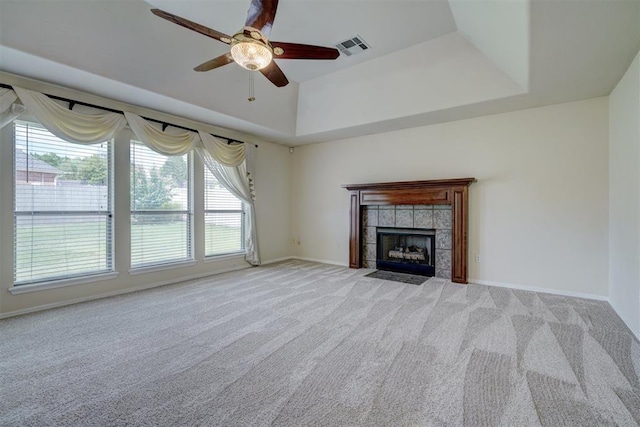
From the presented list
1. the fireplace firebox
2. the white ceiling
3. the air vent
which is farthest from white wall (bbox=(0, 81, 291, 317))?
the air vent

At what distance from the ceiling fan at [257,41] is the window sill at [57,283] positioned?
3.25 meters

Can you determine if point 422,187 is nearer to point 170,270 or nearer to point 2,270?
point 170,270

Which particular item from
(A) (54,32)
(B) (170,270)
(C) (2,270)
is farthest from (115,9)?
(B) (170,270)

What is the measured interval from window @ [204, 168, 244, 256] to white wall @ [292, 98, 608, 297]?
2.94 m

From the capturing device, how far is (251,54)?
2.30 m

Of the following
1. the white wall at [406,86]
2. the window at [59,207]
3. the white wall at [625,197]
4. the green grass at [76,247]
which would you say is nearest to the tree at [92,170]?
the window at [59,207]

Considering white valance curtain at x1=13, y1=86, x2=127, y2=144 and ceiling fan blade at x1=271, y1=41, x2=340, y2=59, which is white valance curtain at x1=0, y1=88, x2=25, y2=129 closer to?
white valance curtain at x1=13, y1=86, x2=127, y2=144

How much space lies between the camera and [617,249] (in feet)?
10.6

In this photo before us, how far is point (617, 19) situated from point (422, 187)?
2.86 metres

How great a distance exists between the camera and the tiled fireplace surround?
4.64 metres

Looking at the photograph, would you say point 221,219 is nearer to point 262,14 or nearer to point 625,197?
point 262,14

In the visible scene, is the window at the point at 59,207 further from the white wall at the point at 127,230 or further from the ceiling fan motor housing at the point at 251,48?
the ceiling fan motor housing at the point at 251,48

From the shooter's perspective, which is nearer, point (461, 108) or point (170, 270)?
point (461, 108)

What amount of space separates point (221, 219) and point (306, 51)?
3598 millimetres
